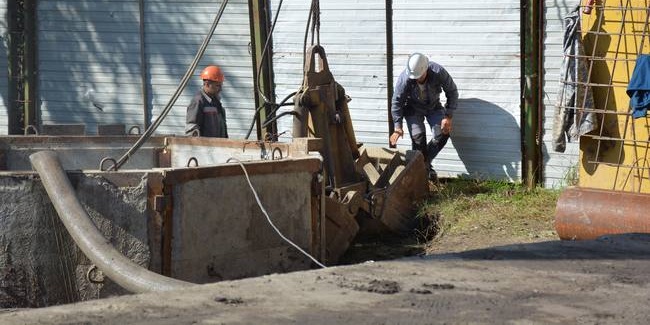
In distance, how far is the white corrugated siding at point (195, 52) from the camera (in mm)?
14516

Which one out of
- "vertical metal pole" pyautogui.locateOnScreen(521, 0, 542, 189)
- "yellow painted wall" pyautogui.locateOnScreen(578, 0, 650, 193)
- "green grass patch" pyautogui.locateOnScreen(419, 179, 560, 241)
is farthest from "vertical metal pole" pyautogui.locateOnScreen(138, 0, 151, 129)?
"yellow painted wall" pyautogui.locateOnScreen(578, 0, 650, 193)

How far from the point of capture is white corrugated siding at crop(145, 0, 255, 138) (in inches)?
571

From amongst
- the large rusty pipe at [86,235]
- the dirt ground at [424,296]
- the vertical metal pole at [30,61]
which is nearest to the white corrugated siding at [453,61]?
the vertical metal pole at [30,61]

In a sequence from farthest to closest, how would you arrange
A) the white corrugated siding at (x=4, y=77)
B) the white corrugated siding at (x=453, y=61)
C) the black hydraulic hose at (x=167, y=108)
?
1. the white corrugated siding at (x=4, y=77)
2. the white corrugated siding at (x=453, y=61)
3. the black hydraulic hose at (x=167, y=108)

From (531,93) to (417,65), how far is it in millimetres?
1270

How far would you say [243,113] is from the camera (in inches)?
575

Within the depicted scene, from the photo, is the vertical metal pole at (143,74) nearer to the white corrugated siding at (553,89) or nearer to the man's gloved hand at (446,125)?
the man's gloved hand at (446,125)

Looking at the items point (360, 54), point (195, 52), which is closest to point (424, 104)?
point (360, 54)

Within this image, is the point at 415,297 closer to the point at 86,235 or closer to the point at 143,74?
the point at 86,235

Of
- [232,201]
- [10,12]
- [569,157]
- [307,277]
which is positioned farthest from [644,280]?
[10,12]

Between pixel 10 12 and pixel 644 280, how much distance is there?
1258 centimetres

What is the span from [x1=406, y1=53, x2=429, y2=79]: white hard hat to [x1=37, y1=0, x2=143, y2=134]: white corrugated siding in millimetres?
4632

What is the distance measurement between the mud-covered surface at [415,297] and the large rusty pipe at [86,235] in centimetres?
123

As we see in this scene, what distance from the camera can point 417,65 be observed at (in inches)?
475
